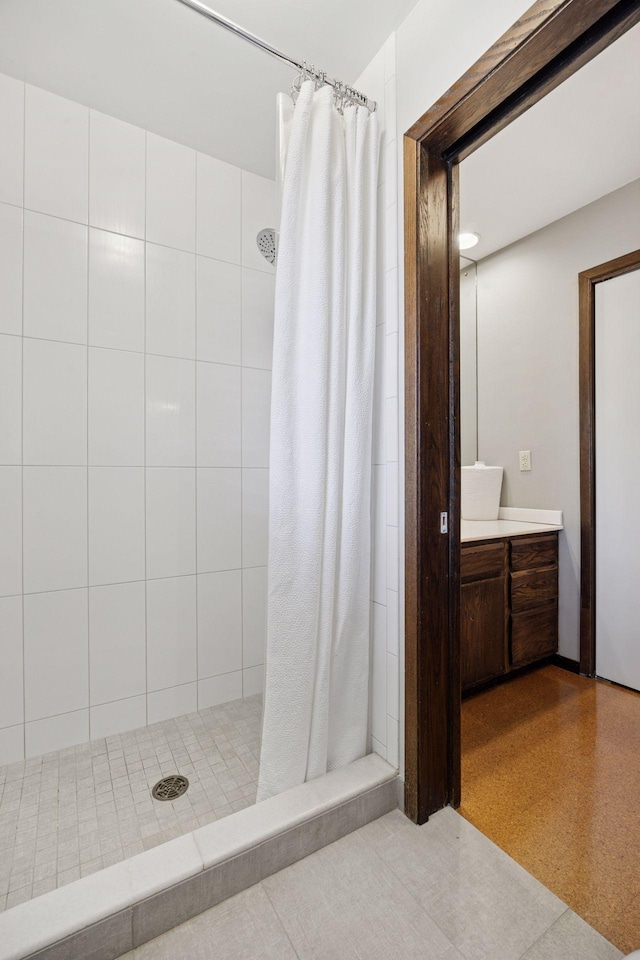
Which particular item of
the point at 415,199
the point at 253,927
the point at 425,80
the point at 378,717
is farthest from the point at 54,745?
the point at 425,80

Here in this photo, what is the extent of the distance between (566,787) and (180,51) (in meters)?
2.67

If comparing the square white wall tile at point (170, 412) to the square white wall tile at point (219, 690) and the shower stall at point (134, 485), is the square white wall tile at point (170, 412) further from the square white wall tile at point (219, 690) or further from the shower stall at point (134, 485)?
the square white wall tile at point (219, 690)

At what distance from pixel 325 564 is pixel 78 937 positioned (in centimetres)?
92

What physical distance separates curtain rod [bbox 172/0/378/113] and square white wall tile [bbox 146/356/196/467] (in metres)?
1.00

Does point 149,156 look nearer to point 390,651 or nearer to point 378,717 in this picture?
point 390,651

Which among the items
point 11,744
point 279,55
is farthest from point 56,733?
point 279,55

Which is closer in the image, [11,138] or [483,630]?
[11,138]

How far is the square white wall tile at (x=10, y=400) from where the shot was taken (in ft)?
4.94

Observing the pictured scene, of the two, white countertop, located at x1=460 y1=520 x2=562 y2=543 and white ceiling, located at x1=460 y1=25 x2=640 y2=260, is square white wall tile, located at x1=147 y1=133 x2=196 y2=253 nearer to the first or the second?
white ceiling, located at x1=460 y1=25 x2=640 y2=260

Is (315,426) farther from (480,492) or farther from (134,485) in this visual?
(480,492)

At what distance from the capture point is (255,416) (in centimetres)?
199

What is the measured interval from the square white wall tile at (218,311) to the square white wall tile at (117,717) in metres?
1.40

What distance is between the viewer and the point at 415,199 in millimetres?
1265

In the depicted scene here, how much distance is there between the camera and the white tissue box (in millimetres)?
2504
